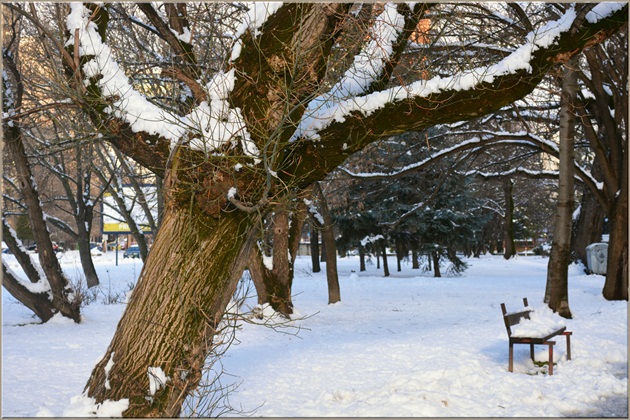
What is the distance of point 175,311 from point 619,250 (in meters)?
14.1

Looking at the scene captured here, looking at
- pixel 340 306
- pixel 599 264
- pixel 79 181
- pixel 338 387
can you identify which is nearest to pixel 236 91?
pixel 338 387

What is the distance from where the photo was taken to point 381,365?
9109 mm

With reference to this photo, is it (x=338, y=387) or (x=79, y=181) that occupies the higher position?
(x=79, y=181)

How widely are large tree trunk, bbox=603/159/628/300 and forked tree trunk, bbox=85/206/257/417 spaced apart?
13.3 metres

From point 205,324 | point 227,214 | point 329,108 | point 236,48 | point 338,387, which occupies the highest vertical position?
point 236,48

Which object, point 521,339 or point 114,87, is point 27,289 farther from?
point 521,339

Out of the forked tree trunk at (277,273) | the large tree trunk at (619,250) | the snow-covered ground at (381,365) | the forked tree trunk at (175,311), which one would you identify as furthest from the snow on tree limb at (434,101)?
the large tree trunk at (619,250)

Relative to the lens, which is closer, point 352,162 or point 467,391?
point 467,391

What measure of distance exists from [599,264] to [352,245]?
9.42 m

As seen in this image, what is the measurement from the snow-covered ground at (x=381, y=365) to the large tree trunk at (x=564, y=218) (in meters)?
0.55

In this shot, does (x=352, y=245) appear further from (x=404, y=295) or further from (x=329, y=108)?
(x=329, y=108)

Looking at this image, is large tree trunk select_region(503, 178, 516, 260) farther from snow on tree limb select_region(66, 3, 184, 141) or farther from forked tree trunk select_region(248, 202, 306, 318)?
snow on tree limb select_region(66, 3, 184, 141)

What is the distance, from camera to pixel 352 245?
2648cm

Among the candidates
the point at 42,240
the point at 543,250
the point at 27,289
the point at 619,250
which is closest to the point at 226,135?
the point at 42,240
